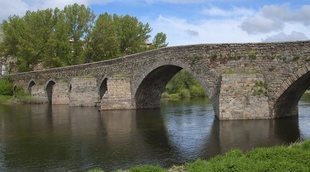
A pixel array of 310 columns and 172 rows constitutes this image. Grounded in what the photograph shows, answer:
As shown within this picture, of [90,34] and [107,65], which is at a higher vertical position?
[90,34]

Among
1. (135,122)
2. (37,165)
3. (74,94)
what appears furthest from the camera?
(74,94)

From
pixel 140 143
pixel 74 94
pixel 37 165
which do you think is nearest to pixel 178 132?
pixel 140 143

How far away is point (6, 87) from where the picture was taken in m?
54.4

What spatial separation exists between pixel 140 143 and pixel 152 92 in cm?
1706

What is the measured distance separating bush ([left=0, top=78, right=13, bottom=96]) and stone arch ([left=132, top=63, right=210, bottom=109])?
25031 mm

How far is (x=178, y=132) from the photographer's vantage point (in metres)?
21.5

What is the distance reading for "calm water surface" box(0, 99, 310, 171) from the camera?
15055 millimetres

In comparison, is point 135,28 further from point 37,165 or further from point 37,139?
point 37,165

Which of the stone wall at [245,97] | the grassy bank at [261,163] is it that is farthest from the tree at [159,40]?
the grassy bank at [261,163]

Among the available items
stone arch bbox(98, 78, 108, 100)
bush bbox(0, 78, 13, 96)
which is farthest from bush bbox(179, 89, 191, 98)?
bush bbox(0, 78, 13, 96)

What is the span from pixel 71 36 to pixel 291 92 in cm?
3693

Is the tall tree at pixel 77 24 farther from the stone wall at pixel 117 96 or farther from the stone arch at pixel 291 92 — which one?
the stone arch at pixel 291 92

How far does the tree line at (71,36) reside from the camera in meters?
→ 54.9

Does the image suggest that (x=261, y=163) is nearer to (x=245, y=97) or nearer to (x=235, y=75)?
(x=245, y=97)
